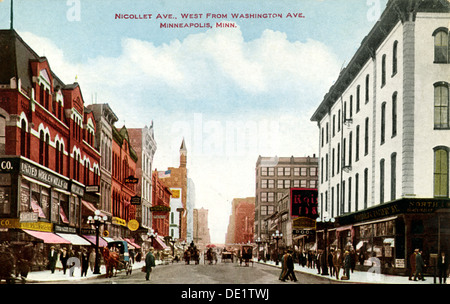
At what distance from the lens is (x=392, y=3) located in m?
30.2

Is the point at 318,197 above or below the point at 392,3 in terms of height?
below

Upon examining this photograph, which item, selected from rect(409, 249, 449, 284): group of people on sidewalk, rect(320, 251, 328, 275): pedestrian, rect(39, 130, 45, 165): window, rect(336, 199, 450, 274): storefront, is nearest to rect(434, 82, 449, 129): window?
rect(336, 199, 450, 274): storefront

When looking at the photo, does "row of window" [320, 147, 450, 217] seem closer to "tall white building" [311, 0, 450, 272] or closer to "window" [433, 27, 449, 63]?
"tall white building" [311, 0, 450, 272]

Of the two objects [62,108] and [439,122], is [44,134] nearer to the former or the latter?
[62,108]

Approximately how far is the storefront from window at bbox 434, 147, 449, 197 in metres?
0.51

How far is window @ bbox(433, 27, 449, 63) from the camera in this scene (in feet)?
92.0

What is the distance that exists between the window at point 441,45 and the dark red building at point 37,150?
56.2 ft

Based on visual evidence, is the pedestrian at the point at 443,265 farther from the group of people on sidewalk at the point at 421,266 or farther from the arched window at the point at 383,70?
the arched window at the point at 383,70

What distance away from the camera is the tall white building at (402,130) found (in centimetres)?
2894

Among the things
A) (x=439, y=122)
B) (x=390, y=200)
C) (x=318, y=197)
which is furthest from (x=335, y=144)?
(x=439, y=122)

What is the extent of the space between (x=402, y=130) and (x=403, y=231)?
5.24m

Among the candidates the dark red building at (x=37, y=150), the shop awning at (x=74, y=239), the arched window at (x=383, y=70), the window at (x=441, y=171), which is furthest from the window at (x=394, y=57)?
the shop awning at (x=74, y=239)

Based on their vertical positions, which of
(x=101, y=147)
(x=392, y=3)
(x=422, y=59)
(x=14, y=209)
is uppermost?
(x=392, y=3)
